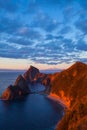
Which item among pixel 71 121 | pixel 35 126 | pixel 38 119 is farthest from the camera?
pixel 38 119

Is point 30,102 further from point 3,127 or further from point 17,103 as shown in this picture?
point 3,127

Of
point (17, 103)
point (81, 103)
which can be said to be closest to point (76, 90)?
point (17, 103)

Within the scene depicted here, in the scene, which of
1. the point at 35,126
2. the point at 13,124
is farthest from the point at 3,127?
the point at 35,126

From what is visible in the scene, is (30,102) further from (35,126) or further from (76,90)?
(35,126)

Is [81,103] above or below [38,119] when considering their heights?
above

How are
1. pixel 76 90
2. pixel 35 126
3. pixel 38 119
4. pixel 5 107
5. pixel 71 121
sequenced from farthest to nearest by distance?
1. pixel 76 90
2. pixel 5 107
3. pixel 38 119
4. pixel 35 126
5. pixel 71 121

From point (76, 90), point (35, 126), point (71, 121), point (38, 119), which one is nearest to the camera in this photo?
point (71, 121)

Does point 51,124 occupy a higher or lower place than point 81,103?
lower

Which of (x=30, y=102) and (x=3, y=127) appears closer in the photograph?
(x=3, y=127)

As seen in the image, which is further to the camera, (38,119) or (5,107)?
(5,107)
